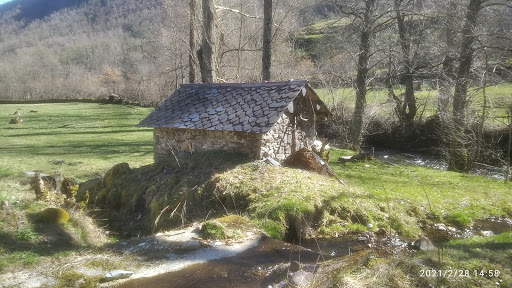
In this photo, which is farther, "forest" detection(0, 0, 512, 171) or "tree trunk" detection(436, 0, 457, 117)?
"tree trunk" detection(436, 0, 457, 117)

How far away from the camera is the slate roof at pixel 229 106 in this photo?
9.38 metres

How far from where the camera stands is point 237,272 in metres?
5.07

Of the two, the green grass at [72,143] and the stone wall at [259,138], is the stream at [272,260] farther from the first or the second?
the green grass at [72,143]

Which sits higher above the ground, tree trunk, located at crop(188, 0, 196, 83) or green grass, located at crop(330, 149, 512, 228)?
tree trunk, located at crop(188, 0, 196, 83)

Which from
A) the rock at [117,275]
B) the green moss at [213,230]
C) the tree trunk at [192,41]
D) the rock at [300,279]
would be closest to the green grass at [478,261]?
the rock at [300,279]

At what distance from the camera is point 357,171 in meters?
12.8

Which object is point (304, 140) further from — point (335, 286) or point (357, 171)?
point (335, 286)

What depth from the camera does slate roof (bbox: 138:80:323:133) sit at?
9.38 meters

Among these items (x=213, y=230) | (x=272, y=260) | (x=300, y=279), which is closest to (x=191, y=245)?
(x=213, y=230)

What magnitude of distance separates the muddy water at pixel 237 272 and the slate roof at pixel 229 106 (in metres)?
3.64

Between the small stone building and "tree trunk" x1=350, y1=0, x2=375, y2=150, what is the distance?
5561mm

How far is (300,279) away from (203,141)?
666 cm

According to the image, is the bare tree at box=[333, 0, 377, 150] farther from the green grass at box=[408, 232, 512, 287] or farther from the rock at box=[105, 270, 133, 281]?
the rock at box=[105, 270, 133, 281]

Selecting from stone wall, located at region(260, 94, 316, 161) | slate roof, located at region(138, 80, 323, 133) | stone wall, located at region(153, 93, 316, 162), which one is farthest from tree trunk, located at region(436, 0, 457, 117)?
slate roof, located at region(138, 80, 323, 133)
